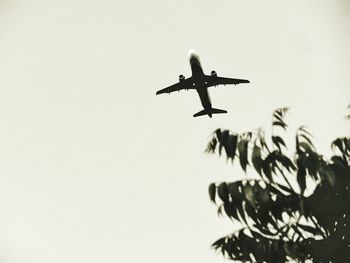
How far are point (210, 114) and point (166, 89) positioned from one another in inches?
182

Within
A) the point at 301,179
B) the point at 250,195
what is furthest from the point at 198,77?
the point at 250,195

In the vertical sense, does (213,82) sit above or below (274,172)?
above

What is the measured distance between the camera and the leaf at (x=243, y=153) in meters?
5.81

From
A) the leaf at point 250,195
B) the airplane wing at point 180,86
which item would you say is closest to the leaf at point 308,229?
the leaf at point 250,195

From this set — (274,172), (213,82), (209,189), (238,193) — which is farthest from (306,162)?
(213,82)

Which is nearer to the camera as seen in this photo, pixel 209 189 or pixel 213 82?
pixel 209 189

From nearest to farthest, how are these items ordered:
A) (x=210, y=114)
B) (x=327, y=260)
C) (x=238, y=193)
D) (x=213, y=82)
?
(x=327, y=260) < (x=238, y=193) < (x=213, y=82) < (x=210, y=114)

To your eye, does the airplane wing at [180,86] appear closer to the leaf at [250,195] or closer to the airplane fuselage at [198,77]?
the airplane fuselage at [198,77]

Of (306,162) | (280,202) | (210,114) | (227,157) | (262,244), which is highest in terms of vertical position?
(210,114)

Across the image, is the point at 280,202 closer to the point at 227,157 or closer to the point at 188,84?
the point at 227,157

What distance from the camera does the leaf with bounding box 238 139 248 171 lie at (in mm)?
5810

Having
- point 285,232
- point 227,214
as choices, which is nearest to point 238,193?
point 227,214

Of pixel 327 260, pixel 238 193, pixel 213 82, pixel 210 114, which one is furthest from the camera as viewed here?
pixel 210 114

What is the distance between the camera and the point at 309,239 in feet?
18.1
